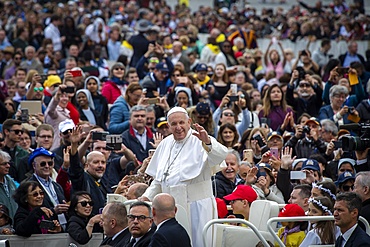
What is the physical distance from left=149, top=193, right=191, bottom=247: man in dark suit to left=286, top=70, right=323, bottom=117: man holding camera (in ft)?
28.3

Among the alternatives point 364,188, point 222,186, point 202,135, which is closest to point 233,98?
point 222,186

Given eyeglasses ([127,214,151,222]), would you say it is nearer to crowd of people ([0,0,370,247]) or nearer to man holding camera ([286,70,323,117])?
crowd of people ([0,0,370,247])

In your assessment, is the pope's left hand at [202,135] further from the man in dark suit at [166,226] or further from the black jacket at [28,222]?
the black jacket at [28,222]

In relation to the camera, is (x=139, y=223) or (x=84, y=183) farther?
(x=84, y=183)

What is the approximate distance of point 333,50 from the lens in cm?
2606

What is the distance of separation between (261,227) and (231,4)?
84.4ft

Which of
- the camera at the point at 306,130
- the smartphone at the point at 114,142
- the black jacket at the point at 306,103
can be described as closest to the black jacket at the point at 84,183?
the smartphone at the point at 114,142

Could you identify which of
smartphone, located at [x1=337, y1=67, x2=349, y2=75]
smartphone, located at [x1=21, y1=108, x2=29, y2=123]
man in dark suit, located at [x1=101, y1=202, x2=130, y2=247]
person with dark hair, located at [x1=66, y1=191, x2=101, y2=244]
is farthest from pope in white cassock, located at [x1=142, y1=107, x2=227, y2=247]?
smartphone, located at [x1=337, y1=67, x2=349, y2=75]

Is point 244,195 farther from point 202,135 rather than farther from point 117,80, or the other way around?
point 117,80

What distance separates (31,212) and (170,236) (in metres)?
2.47

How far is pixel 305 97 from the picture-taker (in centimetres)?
1891

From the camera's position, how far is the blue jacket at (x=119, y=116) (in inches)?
662

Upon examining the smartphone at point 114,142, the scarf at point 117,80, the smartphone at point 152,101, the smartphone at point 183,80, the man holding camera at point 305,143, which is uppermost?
the scarf at point 117,80

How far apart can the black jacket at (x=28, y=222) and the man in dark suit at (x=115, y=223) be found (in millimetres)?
1027
